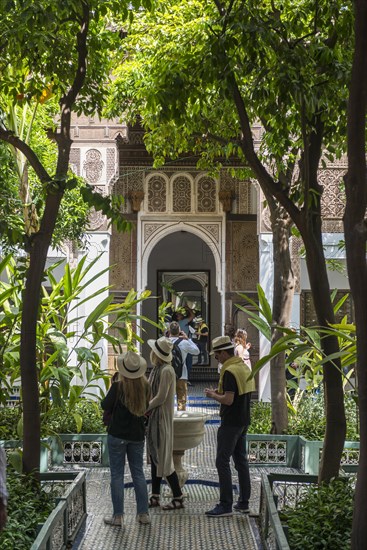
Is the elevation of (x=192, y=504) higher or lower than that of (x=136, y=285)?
lower

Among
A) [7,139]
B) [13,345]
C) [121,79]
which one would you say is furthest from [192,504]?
[121,79]

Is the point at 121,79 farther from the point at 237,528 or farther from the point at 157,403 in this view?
the point at 237,528

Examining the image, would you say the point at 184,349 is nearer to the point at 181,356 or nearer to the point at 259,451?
the point at 181,356

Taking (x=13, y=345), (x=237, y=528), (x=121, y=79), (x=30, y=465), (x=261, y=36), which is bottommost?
(x=237, y=528)

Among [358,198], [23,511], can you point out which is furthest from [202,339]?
[358,198]

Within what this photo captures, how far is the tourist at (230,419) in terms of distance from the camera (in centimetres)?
645

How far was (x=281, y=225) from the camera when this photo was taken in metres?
9.74

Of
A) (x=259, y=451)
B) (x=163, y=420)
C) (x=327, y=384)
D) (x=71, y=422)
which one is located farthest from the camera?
(x=71, y=422)

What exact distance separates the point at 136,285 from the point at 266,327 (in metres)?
7.33

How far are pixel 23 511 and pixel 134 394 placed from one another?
1194 mm

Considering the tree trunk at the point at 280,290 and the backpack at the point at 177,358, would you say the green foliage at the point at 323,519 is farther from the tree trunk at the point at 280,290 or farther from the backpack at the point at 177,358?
the backpack at the point at 177,358

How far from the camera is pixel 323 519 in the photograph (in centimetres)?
503

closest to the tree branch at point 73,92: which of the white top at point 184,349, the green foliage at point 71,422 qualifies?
the green foliage at point 71,422

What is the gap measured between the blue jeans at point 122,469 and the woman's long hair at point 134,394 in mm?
218
